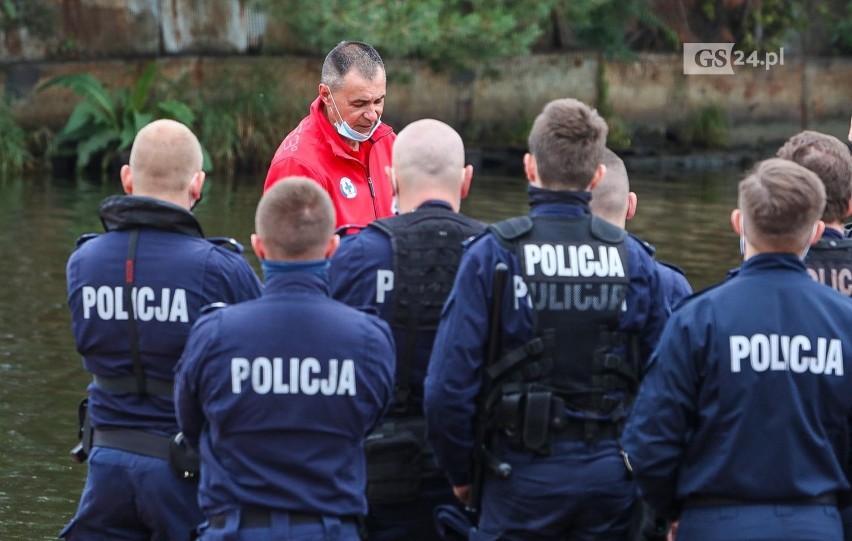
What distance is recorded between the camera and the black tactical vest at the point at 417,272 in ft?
14.3

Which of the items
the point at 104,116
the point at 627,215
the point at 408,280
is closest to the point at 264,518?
the point at 408,280

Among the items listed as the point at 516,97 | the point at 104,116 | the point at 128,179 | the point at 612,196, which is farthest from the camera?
the point at 516,97

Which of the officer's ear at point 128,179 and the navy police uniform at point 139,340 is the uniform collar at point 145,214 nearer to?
the navy police uniform at point 139,340

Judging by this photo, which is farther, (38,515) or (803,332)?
(38,515)

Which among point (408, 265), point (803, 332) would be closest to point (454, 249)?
point (408, 265)

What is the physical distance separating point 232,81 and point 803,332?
1885cm

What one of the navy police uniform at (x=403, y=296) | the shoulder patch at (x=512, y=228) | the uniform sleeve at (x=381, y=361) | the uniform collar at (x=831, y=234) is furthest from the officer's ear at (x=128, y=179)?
the uniform collar at (x=831, y=234)

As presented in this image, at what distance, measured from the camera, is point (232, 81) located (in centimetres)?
2188

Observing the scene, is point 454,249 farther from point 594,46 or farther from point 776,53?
point 776,53

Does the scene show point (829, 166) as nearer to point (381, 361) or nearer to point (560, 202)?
point (560, 202)

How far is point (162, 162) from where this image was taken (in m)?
4.36

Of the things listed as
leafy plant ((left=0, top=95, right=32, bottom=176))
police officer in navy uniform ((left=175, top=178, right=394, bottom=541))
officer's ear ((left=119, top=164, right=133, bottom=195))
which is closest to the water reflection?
leafy plant ((left=0, top=95, right=32, bottom=176))

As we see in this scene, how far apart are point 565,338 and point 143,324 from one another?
1303 millimetres

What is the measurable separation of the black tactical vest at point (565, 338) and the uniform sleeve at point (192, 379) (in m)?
0.86
